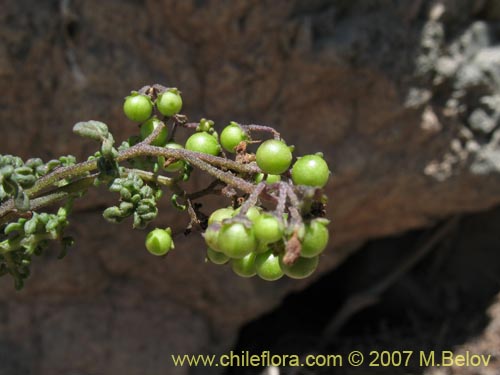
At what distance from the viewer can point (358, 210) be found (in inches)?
148

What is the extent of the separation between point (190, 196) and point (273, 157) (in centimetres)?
28

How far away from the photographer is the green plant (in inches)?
46.5

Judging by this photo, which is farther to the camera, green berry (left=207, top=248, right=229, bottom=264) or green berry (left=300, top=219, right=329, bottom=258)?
green berry (left=207, top=248, right=229, bottom=264)

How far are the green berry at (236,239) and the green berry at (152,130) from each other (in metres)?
0.44

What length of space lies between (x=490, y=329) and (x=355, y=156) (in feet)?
5.77

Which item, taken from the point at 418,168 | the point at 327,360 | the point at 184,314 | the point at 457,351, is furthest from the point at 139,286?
the point at 457,351

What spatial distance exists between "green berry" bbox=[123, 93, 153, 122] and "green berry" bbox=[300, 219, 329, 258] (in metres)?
0.60

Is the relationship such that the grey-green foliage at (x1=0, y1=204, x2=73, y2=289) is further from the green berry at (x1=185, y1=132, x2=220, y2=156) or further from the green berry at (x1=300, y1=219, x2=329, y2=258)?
the green berry at (x1=300, y1=219, x2=329, y2=258)

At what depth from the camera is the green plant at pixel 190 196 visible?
3.87 feet

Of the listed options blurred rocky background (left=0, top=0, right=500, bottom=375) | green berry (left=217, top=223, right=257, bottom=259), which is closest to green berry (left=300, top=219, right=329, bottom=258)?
green berry (left=217, top=223, right=257, bottom=259)

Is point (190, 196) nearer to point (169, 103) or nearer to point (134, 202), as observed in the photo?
point (134, 202)

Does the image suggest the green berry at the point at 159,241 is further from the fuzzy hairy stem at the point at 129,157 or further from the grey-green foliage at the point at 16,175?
the grey-green foliage at the point at 16,175

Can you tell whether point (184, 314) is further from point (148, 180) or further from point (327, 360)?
point (148, 180)

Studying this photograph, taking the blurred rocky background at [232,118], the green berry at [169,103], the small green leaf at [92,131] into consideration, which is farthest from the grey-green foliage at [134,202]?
the blurred rocky background at [232,118]
